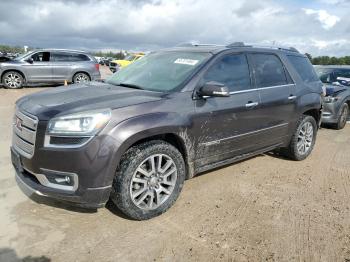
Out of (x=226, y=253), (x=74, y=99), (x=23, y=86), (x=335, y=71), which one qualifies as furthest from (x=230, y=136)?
(x=23, y=86)

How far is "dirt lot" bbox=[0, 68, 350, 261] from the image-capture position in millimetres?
3303

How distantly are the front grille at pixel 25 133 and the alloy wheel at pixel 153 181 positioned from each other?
1025mm

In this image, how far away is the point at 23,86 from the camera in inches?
598

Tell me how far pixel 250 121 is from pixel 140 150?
5.90ft

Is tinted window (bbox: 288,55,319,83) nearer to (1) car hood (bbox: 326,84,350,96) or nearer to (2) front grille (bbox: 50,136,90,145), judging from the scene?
(1) car hood (bbox: 326,84,350,96)

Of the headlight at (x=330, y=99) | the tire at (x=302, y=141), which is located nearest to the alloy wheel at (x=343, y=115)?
the headlight at (x=330, y=99)

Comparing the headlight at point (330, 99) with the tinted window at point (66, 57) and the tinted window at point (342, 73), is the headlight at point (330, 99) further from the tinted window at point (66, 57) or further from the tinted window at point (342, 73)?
the tinted window at point (66, 57)

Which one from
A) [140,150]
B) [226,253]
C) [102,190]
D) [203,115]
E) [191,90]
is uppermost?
[191,90]

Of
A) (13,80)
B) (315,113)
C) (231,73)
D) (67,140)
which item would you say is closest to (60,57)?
(13,80)

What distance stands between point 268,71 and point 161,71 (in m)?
1.65

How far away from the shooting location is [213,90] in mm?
4000

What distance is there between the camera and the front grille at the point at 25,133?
3.49 meters

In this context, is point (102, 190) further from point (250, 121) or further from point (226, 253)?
point (250, 121)

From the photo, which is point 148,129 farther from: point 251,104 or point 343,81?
point 343,81
